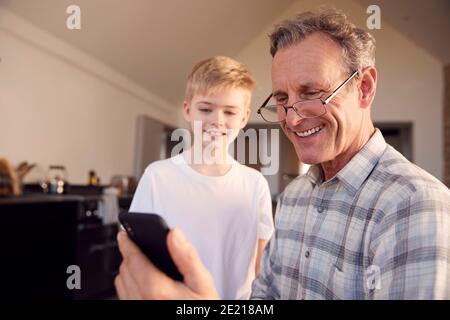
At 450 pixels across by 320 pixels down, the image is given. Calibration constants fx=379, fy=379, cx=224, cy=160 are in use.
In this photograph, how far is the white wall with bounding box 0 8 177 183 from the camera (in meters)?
0.58

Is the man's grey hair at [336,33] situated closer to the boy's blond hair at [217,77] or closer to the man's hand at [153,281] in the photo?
the boy's blond hair at [217,77]

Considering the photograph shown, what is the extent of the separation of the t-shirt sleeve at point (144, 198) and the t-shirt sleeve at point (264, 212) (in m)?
0.14

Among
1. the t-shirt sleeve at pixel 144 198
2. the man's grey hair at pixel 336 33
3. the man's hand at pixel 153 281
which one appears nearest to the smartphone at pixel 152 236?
the man's hand at pixel 153 281

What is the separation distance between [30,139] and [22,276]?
1.08 feet

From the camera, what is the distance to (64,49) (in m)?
0.56

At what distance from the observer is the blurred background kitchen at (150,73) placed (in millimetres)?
498

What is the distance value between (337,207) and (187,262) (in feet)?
0.65

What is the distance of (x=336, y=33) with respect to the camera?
0.42 metres

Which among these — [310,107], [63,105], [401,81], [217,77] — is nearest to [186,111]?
[217,77]

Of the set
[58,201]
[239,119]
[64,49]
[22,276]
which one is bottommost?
[22,276]

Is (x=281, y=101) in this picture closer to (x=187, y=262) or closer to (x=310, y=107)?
(x=310, y=107)

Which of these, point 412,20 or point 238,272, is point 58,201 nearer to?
point 238,272

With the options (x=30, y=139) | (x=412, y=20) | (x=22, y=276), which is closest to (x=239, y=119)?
(x=412, y=20)
